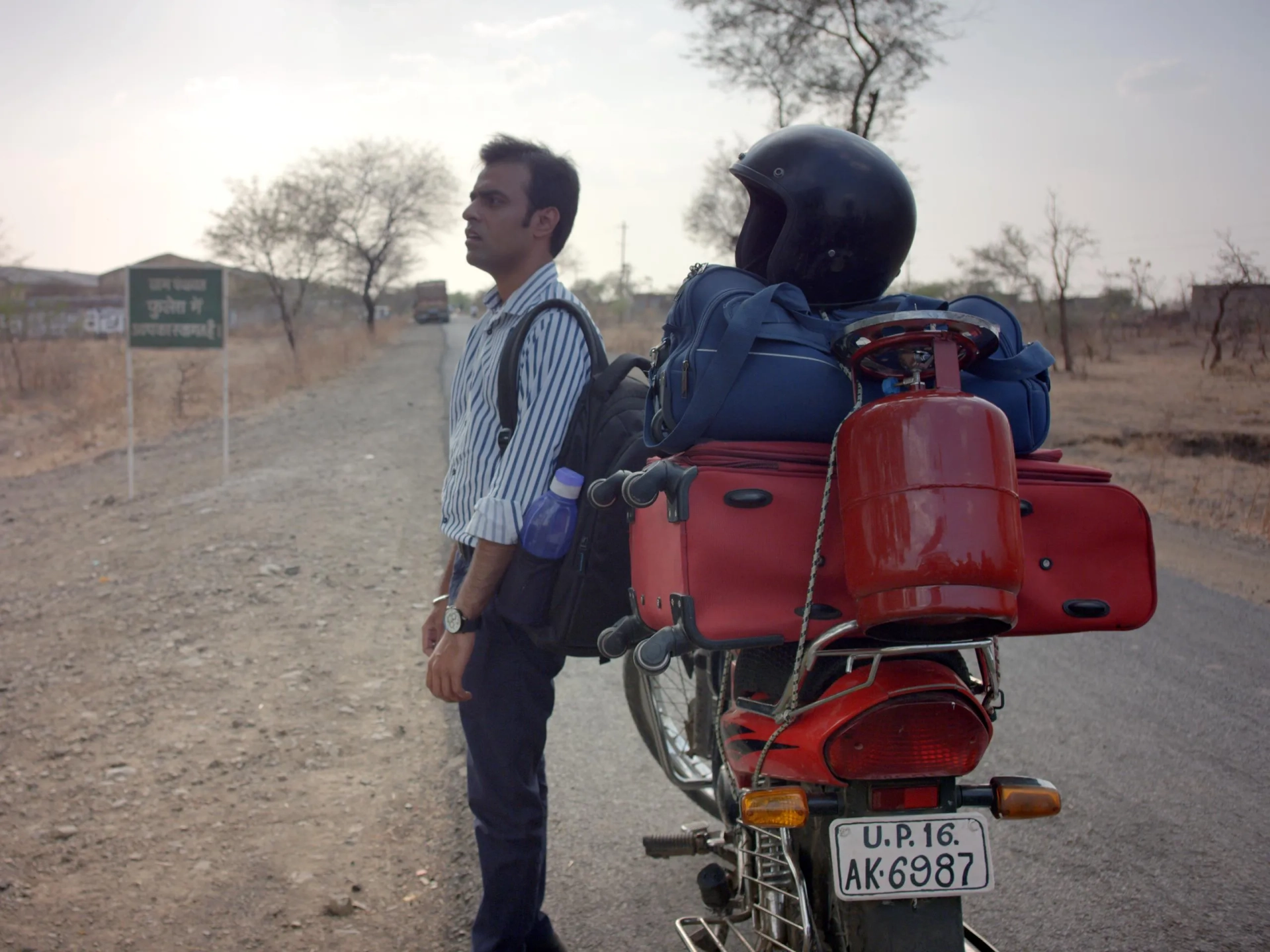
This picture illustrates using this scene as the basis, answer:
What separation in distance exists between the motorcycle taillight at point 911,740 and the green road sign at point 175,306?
9970mm

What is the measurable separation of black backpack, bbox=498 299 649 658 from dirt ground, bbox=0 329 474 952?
110 centimetres

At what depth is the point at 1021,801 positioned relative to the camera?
1.79m

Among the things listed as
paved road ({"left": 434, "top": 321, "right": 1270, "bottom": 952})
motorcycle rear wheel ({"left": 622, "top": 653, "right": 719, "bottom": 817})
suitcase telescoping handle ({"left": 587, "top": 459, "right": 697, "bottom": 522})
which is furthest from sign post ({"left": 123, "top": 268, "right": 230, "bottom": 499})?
suitcase telescoping handle ({"left": 587, "top": 459, "right": 697, "bottom": 522})

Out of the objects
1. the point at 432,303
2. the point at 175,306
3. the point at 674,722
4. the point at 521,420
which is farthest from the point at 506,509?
the point at 432,303

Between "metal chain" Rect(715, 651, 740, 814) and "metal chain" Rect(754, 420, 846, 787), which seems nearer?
"metal chain" Rect(754, 420, 846, 787)

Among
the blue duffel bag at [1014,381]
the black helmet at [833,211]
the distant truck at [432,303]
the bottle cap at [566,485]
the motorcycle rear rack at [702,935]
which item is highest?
the distant truck at [432,303]

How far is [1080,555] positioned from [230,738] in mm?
3397

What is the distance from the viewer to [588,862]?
122 inches

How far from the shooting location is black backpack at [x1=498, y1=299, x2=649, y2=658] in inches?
86.1

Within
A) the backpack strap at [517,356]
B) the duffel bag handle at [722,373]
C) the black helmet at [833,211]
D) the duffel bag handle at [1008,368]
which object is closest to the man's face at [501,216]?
the backpack strap at [517,356]

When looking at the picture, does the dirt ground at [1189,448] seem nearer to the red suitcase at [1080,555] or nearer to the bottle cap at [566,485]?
the red suitcase at [1080,555]

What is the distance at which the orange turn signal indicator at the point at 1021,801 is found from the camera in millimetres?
1791

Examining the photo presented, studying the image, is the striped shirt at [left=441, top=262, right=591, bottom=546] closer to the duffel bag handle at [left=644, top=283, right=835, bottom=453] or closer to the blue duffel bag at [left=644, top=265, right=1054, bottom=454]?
the blue duffel bag at [left=644, top=265, right=1054, bottom=454]

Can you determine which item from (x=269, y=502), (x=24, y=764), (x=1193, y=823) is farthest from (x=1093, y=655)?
(x=269, y=502)
